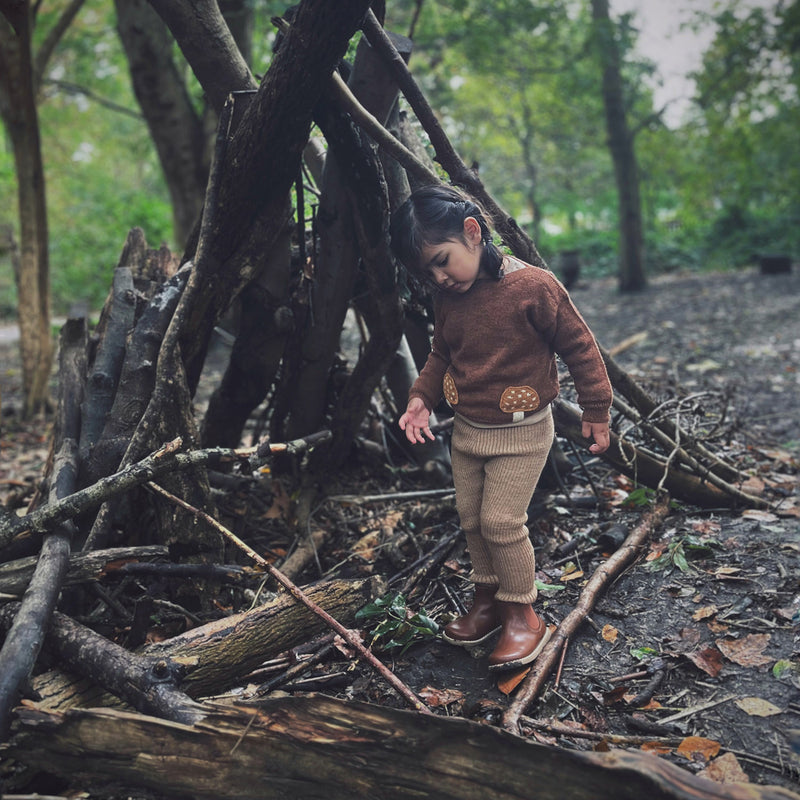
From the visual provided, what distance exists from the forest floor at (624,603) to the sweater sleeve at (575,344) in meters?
0.85

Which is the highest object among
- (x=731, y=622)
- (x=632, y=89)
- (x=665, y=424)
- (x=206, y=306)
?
(x=632, y=89)

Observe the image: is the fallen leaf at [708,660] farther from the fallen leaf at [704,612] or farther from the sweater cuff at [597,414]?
the sweater cuff at [597,414]

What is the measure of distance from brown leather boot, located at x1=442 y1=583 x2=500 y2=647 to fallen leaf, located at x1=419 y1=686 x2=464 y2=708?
0.77 ft

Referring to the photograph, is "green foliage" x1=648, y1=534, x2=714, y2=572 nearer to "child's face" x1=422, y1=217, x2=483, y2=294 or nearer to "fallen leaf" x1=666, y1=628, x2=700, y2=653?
"fallen leaf" x1=666, y1=628, x2=700, y2=653

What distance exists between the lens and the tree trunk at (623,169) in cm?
1196

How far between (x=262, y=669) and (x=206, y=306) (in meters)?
1.50

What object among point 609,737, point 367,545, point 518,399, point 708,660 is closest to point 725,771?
point 609,737

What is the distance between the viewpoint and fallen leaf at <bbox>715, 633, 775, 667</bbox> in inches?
87.5

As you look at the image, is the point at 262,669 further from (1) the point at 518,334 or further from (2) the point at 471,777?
(1) the point at 518,334

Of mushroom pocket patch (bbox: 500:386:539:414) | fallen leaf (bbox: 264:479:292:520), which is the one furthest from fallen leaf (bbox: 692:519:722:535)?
fallen leaf (bbox: 264:479:292:520)

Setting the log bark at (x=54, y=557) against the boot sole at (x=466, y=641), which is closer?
the log bark at (x=54, y=557)

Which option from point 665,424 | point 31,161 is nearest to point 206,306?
point 665,424

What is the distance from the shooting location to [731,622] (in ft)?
8.01

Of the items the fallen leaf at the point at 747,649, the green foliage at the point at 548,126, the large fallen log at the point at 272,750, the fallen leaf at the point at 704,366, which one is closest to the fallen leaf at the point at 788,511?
the fallen leaf at the point at 747,649
